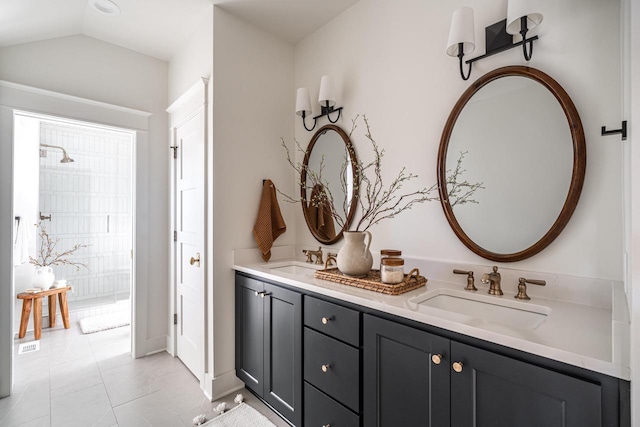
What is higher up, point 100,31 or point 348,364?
point 100,31

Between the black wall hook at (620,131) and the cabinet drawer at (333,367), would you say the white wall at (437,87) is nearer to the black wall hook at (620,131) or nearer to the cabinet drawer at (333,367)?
the black wall hook at (620,131)

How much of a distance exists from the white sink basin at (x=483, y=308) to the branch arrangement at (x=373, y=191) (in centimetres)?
48

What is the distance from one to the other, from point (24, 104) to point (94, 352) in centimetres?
219

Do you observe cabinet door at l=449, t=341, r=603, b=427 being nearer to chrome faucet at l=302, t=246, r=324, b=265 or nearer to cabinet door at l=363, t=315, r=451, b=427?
cabinet door at l=363, t=315, r=451, b=427

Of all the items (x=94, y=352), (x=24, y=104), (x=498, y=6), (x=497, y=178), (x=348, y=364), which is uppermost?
(x=498, y=6)

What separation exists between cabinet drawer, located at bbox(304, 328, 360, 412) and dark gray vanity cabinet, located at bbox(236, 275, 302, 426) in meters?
0.08

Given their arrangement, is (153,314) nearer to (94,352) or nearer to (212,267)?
(94,352)

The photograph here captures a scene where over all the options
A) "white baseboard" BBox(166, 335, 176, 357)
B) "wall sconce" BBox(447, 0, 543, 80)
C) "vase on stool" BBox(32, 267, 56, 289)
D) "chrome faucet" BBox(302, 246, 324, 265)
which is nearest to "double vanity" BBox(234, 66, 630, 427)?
"wall sconce" BBox(447, 0, 543, 80)

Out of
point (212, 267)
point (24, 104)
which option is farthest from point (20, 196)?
point (212, 267)

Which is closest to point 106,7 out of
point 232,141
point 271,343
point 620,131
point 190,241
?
point 232,141

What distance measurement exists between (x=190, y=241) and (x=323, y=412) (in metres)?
1.62

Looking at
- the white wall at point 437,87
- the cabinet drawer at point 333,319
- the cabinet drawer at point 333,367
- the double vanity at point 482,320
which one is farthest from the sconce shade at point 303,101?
the cabinet drawer at point 333,367

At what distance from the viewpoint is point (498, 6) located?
4.62 ft

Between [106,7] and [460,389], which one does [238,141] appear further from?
[460,389]
